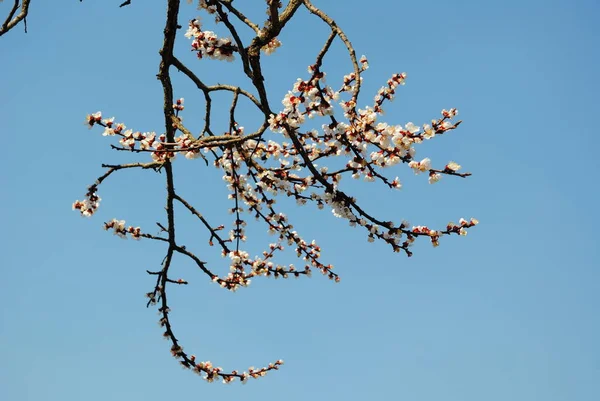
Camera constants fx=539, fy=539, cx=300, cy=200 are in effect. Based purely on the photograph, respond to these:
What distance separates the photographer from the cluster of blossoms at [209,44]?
4.52m

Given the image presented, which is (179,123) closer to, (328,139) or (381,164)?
(328,139)

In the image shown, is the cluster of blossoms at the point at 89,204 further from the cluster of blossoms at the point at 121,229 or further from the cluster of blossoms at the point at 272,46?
the cluster of blossoms at the point at 272,46

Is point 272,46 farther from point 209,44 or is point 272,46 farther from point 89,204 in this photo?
point 89,204

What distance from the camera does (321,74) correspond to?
12.9ft

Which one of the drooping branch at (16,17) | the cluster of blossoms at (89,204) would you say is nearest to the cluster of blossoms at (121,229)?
the cluster of blossoms at (89,204)

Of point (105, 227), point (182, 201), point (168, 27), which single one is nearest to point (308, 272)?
point (182, 201)

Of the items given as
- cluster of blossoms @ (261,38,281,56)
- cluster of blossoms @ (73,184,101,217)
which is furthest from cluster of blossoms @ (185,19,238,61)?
cluster of blossoms @ (73,184,101,217)

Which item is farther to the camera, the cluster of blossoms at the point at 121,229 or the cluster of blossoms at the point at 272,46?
the cluster of blossoms at the point at 121,229

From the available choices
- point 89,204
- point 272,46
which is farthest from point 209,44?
point 89,204

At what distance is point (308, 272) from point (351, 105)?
342cm

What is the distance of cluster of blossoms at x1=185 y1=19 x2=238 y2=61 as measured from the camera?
178 inches

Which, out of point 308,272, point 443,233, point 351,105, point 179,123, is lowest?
point 443,233

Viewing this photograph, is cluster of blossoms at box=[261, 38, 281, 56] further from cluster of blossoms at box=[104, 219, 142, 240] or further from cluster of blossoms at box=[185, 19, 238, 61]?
cluster of blossoms at box=[104, 219, 142, 240]

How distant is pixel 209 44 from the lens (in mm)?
4594
